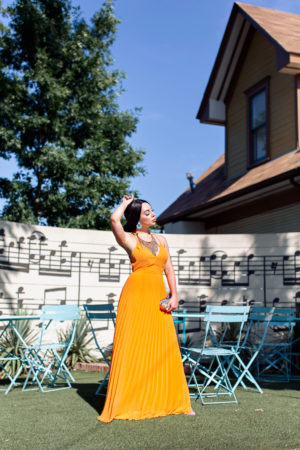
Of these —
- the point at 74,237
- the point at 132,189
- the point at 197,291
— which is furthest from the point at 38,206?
the point at 197,291

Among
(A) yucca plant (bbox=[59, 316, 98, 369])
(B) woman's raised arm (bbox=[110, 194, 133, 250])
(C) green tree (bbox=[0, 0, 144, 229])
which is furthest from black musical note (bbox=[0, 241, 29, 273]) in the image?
(C) green tree (bbox=[0, 0, 144, 229])


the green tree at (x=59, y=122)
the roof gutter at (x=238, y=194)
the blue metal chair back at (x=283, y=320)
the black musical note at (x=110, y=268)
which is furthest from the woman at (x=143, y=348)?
the green tree at (x=59, y=122)

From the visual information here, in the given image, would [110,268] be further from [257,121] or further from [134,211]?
[257,121]

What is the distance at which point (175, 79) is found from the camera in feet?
55.3

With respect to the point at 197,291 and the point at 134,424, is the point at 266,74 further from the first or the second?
the point at 134,424

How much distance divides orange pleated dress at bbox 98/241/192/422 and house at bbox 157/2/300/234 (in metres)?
4.83

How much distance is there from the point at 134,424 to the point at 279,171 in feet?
20.5

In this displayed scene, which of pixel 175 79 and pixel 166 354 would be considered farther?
pixel 175 79

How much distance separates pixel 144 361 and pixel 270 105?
7596 mm

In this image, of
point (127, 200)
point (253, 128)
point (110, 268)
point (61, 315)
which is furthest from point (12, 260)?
point (253, 128)

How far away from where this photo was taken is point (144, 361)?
13.9 feet

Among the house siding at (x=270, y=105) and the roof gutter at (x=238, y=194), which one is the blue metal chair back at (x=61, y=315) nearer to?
the roof gutter at (x=238, y=194)

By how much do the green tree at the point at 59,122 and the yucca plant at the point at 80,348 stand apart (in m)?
5.67

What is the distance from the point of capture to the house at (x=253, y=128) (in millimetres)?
9367
